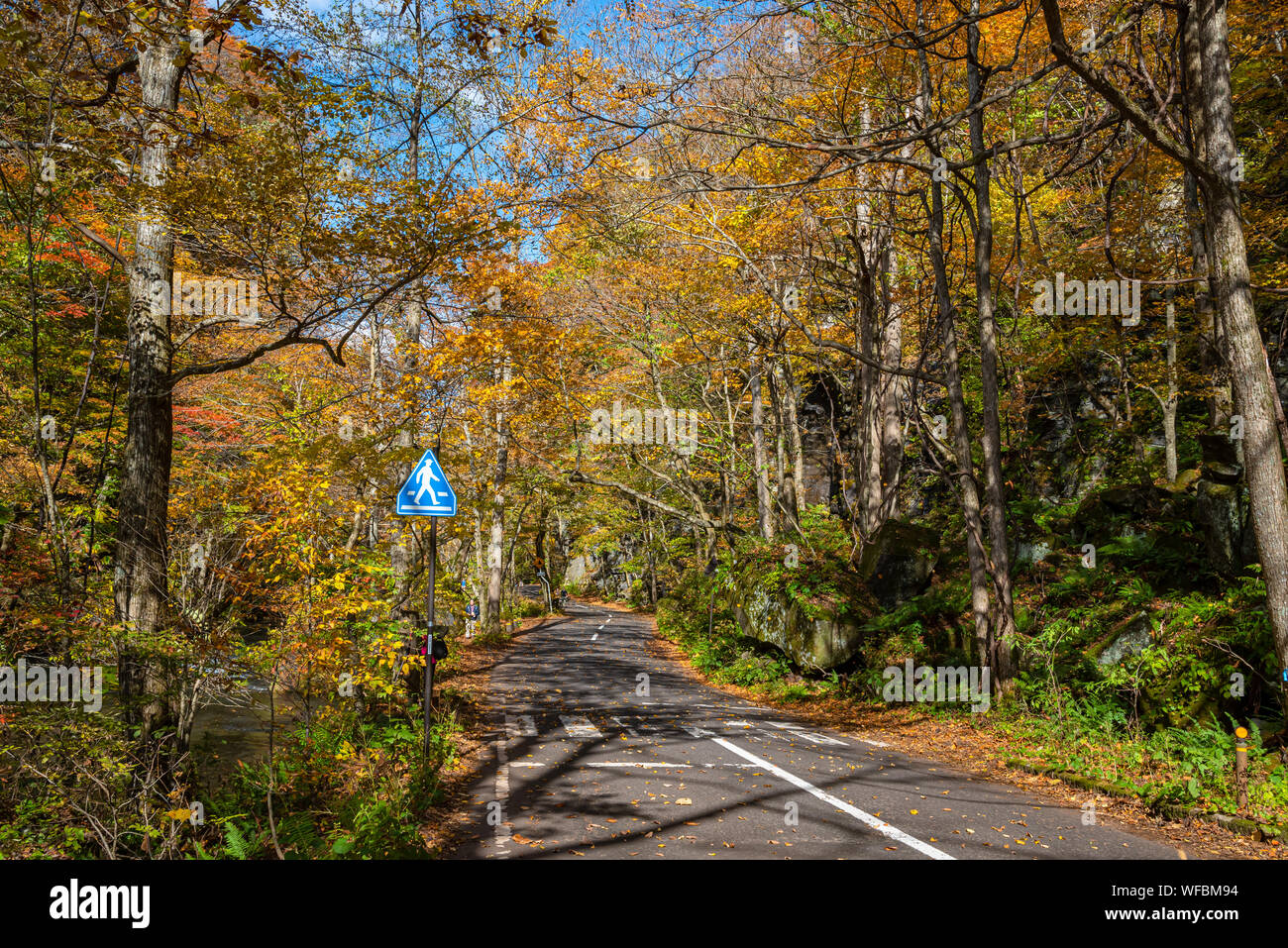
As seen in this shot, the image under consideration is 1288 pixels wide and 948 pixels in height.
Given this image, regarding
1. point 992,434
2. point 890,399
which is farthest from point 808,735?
point 890,399

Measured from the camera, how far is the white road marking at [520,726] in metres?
9.80

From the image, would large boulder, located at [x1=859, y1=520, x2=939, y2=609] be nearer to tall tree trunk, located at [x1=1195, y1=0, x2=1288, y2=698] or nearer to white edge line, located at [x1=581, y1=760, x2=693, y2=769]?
tall tree trunk, located at [x1=1195, y1=0, x2=1288, y2=698]

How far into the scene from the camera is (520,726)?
1034cm

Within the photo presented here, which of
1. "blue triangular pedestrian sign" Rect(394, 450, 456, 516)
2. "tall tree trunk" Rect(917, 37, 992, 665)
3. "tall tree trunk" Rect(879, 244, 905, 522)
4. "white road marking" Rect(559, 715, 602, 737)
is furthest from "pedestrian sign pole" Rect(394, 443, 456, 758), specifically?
"tall tree trunk" Rect(879, 244, 905, 522)

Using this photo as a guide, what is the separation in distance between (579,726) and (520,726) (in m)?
0.88

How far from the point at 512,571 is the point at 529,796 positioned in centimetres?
3109

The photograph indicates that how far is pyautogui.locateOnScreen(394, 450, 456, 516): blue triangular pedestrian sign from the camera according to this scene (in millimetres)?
7500

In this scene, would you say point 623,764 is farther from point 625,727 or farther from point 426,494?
point 426,494

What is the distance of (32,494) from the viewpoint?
34.2 feet

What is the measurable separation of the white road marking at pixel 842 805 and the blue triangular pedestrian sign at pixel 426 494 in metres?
4.62

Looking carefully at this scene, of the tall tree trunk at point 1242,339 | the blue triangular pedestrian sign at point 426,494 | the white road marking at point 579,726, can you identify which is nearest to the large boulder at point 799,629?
the white road marking at point 579,726

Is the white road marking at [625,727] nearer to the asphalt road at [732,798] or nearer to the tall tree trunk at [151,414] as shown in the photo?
the asphalt road at [732,798]

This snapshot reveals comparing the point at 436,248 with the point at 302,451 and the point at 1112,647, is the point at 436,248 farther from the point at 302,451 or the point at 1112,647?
the point at 1112,647
